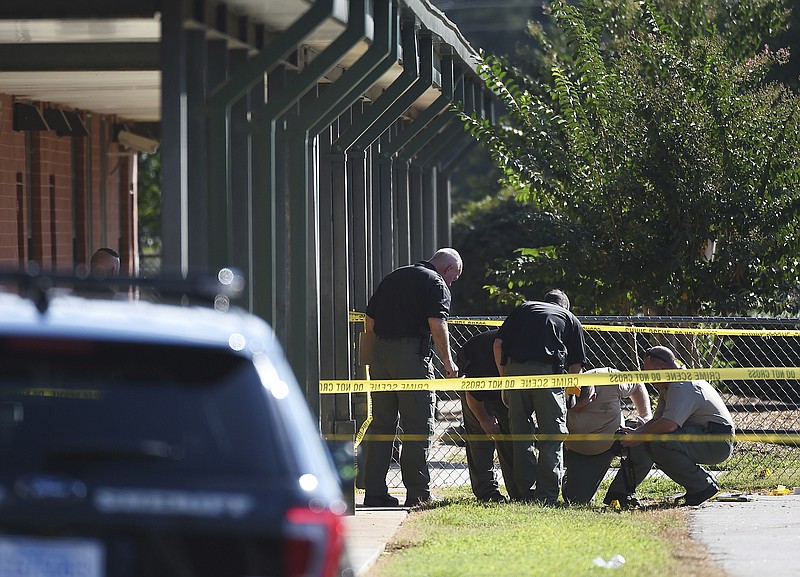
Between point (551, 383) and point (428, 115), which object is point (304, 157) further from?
point (428, 115)

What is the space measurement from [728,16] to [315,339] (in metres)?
8.63

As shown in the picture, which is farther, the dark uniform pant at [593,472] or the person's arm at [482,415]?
the person's arm at [482,415]

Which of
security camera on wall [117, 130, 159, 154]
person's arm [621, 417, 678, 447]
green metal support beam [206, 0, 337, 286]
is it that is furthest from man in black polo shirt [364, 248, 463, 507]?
security camera on wall [117, 130, 159, 154]

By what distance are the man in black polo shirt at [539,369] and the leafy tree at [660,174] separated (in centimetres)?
392

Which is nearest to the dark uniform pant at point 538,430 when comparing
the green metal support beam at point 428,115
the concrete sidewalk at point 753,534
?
the concrete sidewalk at point 753,534

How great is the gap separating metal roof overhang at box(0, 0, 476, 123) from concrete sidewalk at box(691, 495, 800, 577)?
12.4 feet

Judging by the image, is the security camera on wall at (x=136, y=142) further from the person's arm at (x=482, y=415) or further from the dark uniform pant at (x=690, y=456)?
the dark uniform pant at (x=690, y=456)

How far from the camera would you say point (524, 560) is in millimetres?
7703

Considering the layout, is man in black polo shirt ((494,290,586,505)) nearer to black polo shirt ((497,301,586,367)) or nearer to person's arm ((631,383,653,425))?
black polo shirt ((497,301,586,367))

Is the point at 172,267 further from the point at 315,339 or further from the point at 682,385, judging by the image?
the point at 682,385

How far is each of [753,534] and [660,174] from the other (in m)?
5.41

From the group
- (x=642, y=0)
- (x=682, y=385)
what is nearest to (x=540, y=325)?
(x=682, y=385)

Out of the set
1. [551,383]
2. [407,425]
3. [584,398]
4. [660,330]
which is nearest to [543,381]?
[551,383]

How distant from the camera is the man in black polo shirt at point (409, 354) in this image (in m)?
10.3
